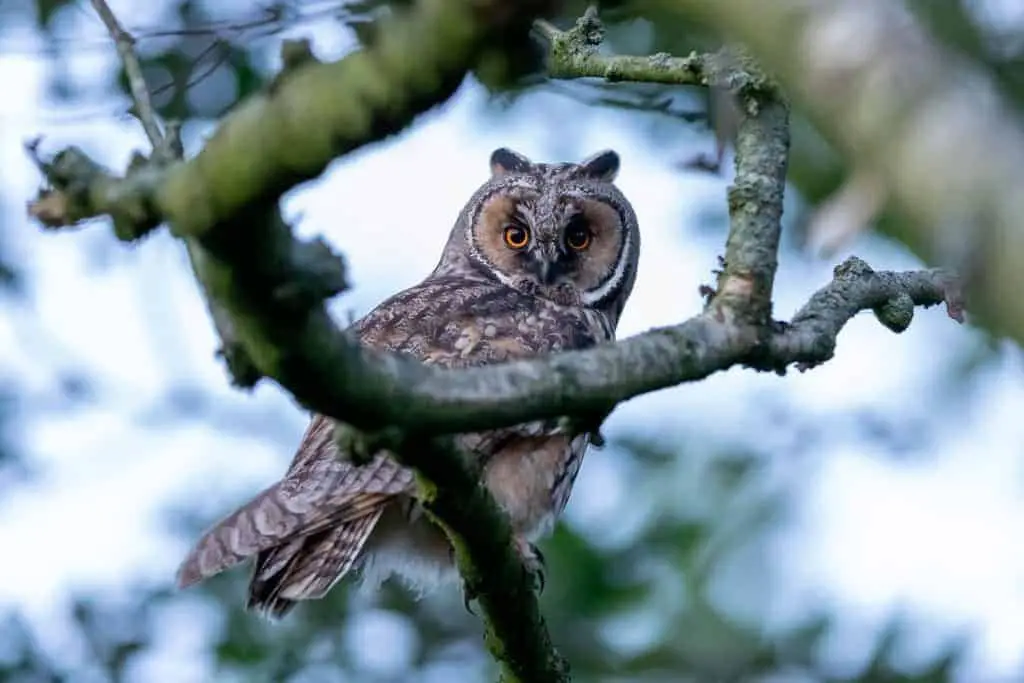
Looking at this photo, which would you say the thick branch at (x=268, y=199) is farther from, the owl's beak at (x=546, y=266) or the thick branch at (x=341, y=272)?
the owl's beak at (x=546, y=266)

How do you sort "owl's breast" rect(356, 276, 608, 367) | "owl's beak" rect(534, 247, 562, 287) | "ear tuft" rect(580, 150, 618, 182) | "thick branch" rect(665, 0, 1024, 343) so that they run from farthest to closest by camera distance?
"ear tuft" rect(580, 150, 618, 182) < "owl's beak" rect(534, 247, 562, 287) < "owl's breast" rect(356, 276, 608, 367) < "thick branch" rect(665, 0, 1024, 343)

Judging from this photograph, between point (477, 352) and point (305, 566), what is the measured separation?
2.67 ft

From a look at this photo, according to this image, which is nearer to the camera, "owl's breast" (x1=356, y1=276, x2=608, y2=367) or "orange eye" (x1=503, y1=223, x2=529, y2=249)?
"owl's breast" (x1=356, y1=276, x2=608, y2=367)

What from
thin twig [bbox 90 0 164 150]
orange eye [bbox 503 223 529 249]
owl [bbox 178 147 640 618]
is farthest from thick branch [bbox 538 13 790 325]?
orange eye [bbox 503 223 529 249]

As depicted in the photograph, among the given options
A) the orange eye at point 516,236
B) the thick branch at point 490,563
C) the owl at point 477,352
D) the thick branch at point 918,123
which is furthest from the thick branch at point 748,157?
the orange eye at point 516,236

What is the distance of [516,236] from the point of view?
562cm

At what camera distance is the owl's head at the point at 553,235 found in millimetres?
5496

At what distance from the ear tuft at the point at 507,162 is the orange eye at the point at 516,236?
1.01 feet

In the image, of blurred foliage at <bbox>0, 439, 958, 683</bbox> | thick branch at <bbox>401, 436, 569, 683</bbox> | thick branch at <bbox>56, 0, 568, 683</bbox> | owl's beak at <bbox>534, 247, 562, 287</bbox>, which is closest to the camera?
thick branch at <bbox>56, 0, 568, 683</bbox>

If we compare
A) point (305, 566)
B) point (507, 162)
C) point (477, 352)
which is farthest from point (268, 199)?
point (507, 162)

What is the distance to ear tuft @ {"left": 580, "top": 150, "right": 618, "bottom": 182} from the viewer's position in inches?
233

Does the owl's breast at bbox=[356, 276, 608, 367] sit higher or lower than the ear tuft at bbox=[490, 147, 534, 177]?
lower

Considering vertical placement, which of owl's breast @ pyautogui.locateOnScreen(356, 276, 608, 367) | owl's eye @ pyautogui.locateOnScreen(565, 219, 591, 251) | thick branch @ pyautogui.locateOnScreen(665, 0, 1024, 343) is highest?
owl's eye @ pyautogui.locateOnScreen(565, 219, 591, 251)

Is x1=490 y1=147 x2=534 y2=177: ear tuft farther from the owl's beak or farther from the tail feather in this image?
the tail feather
